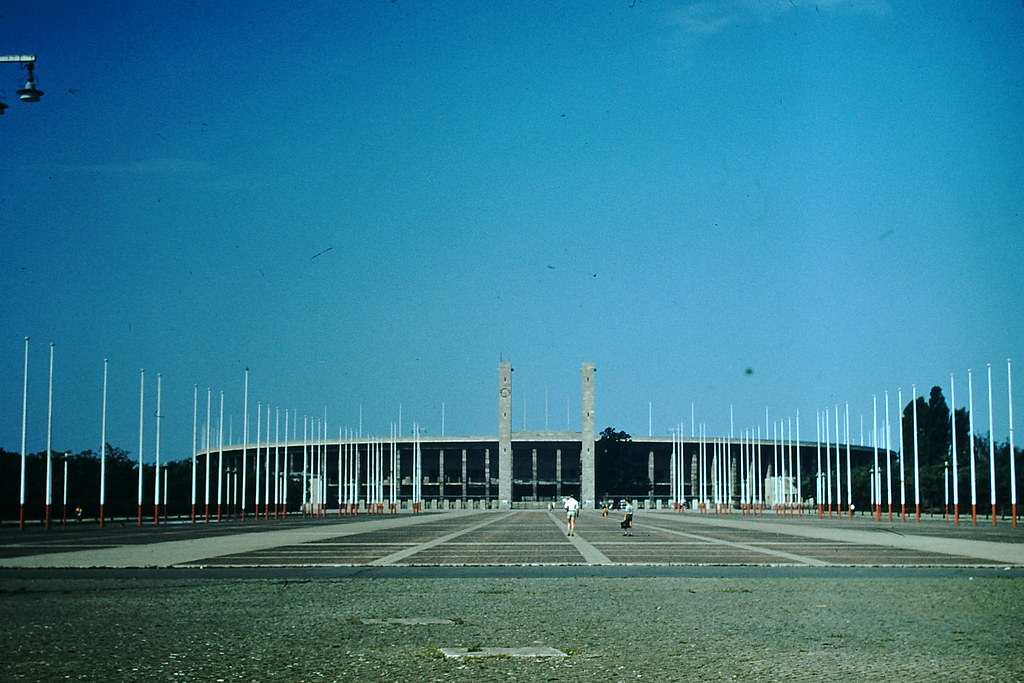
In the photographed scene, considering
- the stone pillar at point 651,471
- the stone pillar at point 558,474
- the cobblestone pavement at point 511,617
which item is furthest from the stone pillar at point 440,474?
the cobblestone pavement at point 511,617

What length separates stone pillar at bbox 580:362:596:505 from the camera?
156 metres

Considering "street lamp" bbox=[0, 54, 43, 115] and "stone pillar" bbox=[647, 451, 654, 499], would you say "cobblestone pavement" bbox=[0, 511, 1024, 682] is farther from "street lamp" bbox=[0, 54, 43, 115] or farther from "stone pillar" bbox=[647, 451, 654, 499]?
"stone pillar" bbox=[647, 451, 654, 499]

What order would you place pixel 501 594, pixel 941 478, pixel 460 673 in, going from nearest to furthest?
pixel 460 673
pixel 501 594
pixel 941 478

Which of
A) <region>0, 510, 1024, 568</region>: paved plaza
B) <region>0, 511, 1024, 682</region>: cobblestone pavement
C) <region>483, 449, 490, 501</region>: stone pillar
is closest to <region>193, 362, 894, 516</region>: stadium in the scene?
<region>483, 449, 490, 501</region>: stone pillar

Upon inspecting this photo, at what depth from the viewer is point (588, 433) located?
158 meters

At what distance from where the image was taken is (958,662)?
12.5 metres

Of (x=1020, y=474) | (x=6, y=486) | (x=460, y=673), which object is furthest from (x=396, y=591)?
(x=1020, y=474)

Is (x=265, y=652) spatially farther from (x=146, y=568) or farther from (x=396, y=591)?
(x=146, y=568)

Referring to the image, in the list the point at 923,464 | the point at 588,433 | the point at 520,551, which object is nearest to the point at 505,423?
the point at 588,433

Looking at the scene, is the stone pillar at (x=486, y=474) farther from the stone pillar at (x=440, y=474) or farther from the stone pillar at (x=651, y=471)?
the stone pillar at (x=651, y=471)

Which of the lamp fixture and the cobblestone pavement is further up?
the lamp fixture

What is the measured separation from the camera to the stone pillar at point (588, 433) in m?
156

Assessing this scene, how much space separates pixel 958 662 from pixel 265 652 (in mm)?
6695

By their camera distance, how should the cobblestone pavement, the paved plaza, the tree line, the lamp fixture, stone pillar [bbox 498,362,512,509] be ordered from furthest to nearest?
stone pillar [bbox 498,362,512,509] < the tree line < the paved plaza < the lamp fixture < the cobblestone pavement
